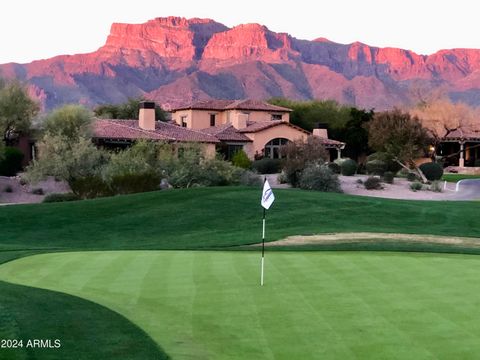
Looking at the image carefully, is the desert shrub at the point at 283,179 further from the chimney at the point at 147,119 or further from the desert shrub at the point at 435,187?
the chimney at the point at 147,119

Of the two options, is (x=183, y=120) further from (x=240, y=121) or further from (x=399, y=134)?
(x=399, y=134)

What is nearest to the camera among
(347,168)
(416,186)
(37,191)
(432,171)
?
(37,191)

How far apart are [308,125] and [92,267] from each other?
7038cm

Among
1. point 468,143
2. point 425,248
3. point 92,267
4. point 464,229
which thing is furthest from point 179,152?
point 468,143

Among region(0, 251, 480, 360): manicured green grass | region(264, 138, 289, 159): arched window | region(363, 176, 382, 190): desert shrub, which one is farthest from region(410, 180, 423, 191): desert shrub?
region(0, 251, 480, 360): manicured green grass

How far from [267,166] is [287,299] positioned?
153 feet

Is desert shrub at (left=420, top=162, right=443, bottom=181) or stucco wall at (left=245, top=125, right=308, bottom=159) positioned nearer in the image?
desert shrub at (left=420, top=162, right=443, bottom=181)

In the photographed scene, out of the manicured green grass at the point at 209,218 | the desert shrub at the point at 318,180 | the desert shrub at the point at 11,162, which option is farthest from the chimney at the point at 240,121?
the manicured green grass at the point at 209,218

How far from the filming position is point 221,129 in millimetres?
68000

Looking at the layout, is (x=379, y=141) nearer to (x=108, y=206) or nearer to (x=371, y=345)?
(x=108, y=206)

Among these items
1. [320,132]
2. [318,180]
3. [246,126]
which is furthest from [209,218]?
[320,132]

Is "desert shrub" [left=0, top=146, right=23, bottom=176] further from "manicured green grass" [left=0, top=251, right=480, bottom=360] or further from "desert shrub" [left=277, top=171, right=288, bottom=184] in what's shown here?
"manicured green grass" [left=0, top=251, right=480, bottom=360]

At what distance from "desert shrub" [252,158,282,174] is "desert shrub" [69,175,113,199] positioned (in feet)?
57.9

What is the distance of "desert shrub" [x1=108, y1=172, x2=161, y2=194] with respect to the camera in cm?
4122
